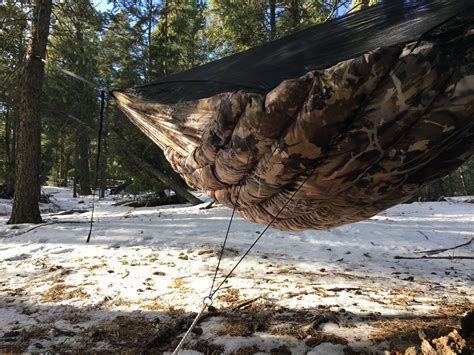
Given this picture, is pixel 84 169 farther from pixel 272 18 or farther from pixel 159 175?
pixel 272 18

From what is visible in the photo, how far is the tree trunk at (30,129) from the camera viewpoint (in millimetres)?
5629

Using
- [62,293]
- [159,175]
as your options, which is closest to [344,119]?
[62,293]

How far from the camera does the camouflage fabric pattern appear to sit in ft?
3.17

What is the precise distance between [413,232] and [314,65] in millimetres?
4561

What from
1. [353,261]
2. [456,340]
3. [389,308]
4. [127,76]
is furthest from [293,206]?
[127,76]

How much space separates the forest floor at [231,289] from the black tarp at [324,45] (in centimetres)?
141

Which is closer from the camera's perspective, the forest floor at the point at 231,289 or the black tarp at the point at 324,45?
the black tarp at the point at 324,45

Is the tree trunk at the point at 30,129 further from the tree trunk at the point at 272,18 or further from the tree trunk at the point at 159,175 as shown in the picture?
the tree trunk at the point at 272,18

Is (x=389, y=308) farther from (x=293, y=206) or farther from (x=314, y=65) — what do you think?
(x=314, y=65)

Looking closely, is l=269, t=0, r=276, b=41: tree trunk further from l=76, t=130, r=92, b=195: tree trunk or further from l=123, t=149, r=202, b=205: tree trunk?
l=76, t=130, r=92, b=195: tree trunk

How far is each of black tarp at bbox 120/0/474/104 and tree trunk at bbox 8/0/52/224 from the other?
15.1 ft

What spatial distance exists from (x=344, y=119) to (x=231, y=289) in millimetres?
2068

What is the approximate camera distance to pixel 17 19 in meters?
5.63

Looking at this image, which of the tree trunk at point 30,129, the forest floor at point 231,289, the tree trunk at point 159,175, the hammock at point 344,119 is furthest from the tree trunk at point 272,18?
the hammock at point 344,119
